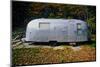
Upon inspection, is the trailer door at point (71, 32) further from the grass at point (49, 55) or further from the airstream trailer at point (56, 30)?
the grass at point (49, 55)

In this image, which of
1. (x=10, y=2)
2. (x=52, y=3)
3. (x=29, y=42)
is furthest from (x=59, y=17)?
(x=10, y=2)

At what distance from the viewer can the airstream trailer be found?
267 cm

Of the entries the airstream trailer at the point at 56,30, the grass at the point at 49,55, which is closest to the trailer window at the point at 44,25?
the airstream trailer at the point at 56,30

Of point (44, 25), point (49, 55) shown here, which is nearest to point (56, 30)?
point (44, 25)

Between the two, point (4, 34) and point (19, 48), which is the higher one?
point (4, 34)

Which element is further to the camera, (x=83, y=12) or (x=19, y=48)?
(x=83, y=12)

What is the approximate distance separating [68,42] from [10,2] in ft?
3.22

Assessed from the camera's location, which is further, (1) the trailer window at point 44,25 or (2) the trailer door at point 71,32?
(2) the trailer door at point 71,32

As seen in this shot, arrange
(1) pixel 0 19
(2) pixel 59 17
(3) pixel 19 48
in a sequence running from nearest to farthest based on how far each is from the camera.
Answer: (1) pixel 0 19 < (3) pixel 19 48 < (2) pixel 59 17

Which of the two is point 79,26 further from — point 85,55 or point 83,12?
point 85,55

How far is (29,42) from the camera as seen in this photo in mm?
2652

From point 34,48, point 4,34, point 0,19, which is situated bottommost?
point 34,48

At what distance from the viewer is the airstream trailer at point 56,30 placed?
8.75 feet

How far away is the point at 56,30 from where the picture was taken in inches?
109
